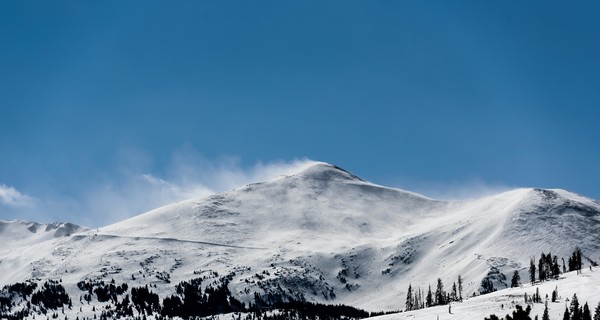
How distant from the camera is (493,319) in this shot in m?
120

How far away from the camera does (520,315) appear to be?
12188 centimetres

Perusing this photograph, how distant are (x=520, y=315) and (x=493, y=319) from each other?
17.1 ft
